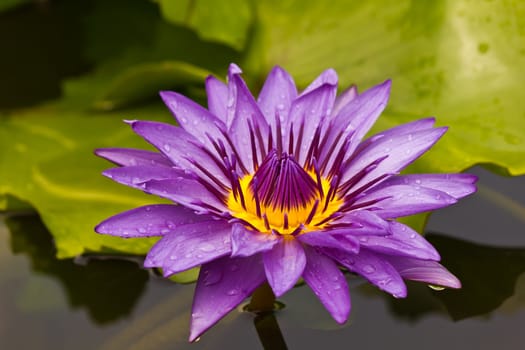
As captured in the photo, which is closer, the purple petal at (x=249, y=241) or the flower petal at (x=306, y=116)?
the purple petal at (x=249, y=241)

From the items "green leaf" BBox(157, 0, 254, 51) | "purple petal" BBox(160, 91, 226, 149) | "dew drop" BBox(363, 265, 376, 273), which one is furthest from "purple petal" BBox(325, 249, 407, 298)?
"green leaf" BBox(157, 0, 254, 51)

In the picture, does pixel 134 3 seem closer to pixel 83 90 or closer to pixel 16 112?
pixel 83 90

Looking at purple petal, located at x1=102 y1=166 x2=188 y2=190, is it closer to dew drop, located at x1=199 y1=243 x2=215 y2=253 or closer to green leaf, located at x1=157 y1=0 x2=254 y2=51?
dew drop, located at x1=199 y1=243 x2=215 y2=253

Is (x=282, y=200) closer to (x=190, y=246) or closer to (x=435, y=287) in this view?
(x=190, y=246)

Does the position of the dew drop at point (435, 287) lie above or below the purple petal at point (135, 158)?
below

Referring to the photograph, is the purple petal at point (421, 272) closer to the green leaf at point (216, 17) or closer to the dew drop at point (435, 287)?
the dew drop at point (435, 287)

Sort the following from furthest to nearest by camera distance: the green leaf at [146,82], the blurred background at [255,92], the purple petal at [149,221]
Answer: the green leaf at [146,82], the blurred background at [255,92], the purple petal at [149,221]

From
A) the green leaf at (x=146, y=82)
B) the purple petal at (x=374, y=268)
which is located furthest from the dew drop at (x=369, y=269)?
the green leaf at (x=146, y=82)
